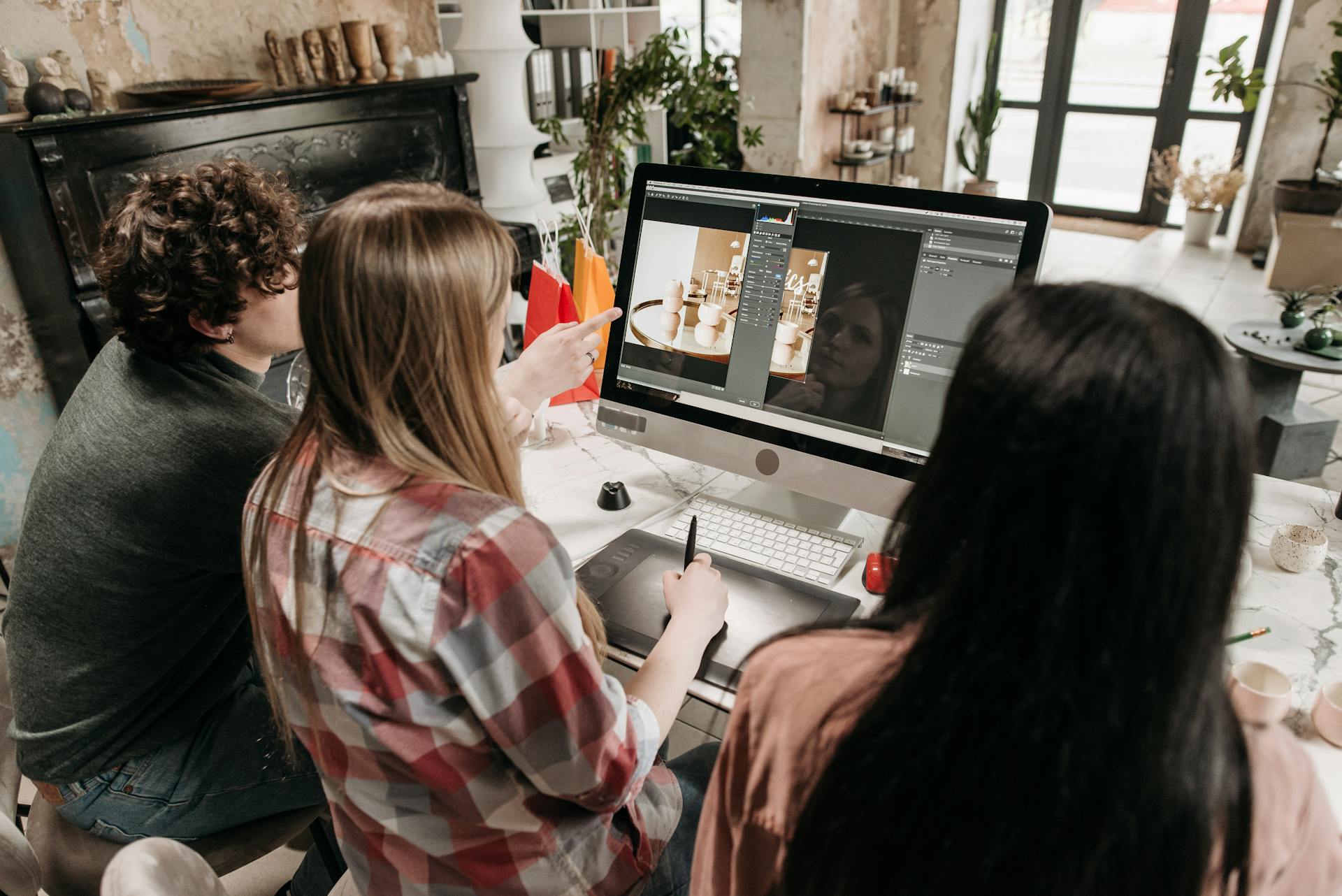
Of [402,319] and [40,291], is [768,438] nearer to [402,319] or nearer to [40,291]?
[402,319]

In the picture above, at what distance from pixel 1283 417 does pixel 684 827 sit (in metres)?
2.98

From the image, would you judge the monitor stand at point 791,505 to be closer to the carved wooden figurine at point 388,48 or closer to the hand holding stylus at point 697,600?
the hand holding stylus at point 697,600

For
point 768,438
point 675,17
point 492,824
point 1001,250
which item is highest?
point 675,17

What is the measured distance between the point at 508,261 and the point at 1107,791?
0.68 metres

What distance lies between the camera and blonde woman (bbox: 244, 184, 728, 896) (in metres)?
A: 0.75

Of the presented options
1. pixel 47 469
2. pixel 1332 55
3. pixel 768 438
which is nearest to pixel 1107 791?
pixel 768 438

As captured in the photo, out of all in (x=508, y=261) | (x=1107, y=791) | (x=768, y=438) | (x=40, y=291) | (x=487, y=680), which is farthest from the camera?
(x=40, y=291)

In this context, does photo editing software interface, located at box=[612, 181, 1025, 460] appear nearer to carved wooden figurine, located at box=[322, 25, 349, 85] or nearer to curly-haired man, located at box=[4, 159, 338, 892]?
curly-haired man, located at box=[4, 159, 338, 892]

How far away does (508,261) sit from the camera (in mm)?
860

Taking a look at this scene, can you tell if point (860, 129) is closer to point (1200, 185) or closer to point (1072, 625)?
point (1200, 185)

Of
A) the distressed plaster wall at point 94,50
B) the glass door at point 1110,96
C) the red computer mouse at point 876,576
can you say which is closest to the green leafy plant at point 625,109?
the distressed plaster wall at point 94,50

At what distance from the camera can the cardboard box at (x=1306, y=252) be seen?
15.2 feet

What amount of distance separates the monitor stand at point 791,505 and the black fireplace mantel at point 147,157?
1.77 meters

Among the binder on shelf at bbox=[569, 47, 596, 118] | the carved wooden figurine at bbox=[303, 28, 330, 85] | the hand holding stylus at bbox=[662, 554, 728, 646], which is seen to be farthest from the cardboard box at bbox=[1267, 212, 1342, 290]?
the hand holding stylus at bbox=[662, 554, 728, 646]
